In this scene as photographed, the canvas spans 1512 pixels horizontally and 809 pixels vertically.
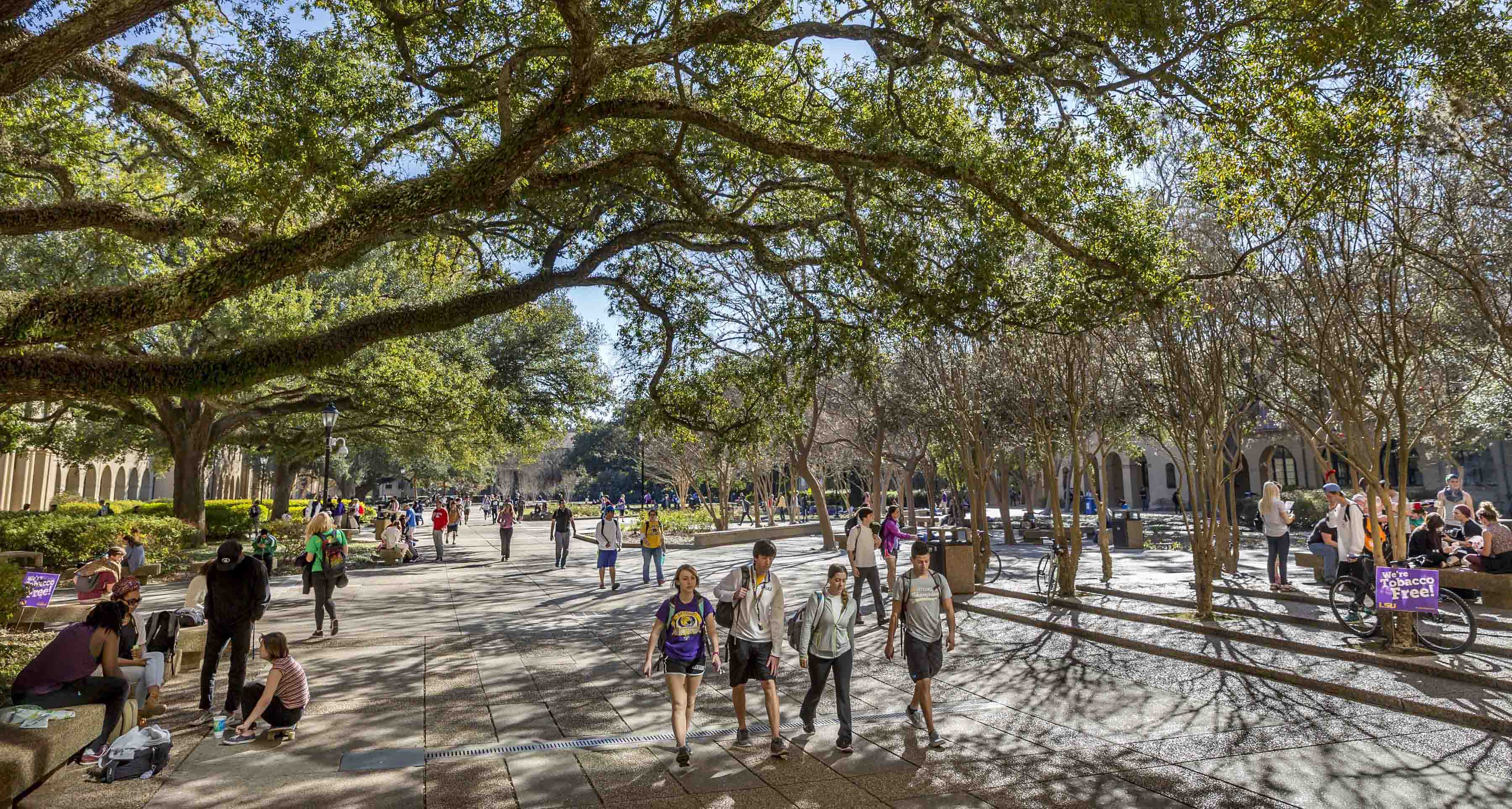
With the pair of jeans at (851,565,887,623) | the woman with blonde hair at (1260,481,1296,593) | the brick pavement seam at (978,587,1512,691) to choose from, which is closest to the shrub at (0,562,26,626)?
the pair of jeans at (851,565,887,623)

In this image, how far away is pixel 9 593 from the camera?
967 centimetres

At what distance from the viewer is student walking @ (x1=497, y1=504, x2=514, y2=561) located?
78.1 ft

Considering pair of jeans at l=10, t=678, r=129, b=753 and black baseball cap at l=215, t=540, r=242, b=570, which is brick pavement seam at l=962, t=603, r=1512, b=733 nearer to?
black baseball cap at l=215, t=540, r=242, b=570

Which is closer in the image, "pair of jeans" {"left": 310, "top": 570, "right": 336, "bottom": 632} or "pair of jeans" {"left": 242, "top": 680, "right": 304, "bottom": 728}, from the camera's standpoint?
"pair of jeans" {"left": 242, "top": 680, "right": 304, "bottom": 728}

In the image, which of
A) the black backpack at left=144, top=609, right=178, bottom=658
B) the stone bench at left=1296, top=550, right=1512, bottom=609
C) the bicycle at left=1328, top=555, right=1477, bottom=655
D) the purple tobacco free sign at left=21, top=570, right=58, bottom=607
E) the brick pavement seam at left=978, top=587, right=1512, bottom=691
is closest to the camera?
the black backpack at left=144, top=609, right=178, bottom=658

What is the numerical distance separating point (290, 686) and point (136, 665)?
5.12 ft

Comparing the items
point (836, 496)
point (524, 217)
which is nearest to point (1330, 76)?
point (524, 217)

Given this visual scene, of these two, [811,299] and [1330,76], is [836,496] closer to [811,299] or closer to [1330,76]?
[811,299]

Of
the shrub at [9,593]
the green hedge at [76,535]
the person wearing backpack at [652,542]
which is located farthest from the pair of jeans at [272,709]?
the green hedge at [76,535]

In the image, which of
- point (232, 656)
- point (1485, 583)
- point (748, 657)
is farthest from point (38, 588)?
point (1485, 583)

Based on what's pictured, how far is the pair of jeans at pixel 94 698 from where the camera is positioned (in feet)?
19.7

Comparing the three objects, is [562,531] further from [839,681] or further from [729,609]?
[839,681]

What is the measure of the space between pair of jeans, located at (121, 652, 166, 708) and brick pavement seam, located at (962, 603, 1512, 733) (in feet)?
33.0

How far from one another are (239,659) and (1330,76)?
11.0 meters
